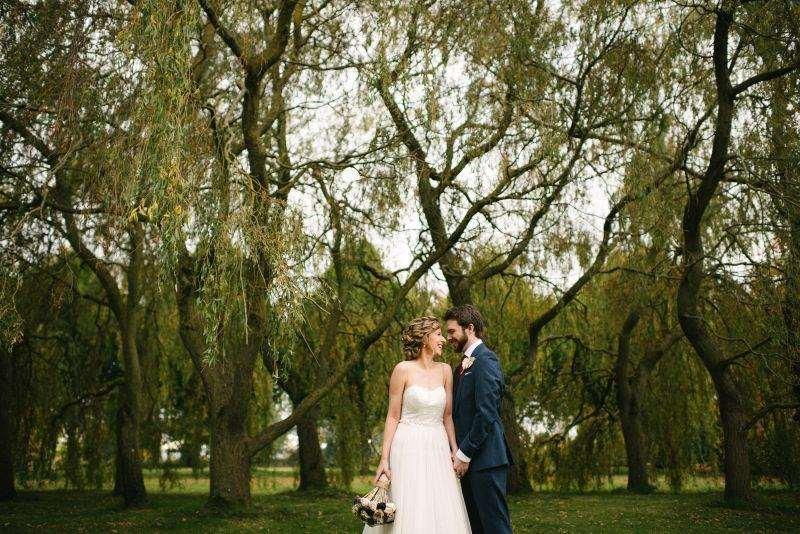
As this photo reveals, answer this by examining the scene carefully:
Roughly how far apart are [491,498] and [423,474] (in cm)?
42

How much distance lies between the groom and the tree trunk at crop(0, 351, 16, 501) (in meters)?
10.3

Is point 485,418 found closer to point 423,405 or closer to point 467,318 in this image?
point 423,405

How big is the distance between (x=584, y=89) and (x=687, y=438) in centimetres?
706

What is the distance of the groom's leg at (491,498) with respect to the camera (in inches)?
176

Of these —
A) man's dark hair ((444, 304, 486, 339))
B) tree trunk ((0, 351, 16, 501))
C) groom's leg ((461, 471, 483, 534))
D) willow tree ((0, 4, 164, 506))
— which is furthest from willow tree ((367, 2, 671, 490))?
tree trunk ((0, 351, 16, 501))

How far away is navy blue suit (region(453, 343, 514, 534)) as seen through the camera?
14.7ft

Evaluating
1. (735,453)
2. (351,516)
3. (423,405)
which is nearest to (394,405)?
(423,405)

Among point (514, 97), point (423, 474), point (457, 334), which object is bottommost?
point (423, 474)

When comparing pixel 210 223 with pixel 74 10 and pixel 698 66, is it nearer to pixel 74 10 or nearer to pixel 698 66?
pixel 74 10

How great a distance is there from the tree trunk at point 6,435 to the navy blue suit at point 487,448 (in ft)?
34.1

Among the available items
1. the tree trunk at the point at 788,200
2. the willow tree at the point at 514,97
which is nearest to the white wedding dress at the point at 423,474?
the willow tree at the point at 514,97

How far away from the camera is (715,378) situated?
36.6 feet

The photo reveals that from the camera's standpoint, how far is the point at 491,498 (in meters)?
4.54

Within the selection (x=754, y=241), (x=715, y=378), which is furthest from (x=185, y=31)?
(x=715, y=378)
